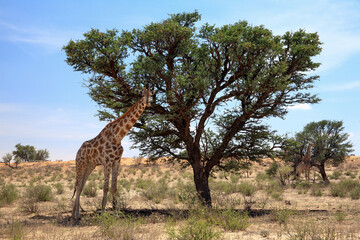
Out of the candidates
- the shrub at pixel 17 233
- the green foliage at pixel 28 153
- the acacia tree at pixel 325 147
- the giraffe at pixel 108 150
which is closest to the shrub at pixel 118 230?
the shrub at pixel 17 233

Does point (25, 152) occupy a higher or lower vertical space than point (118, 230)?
higher

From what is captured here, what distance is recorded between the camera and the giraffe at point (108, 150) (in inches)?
429

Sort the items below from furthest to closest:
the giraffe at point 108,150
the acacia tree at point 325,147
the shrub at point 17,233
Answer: the acacia tree at point 325,147 → the giraffe at point 108,150 → the shrub at point 17,233

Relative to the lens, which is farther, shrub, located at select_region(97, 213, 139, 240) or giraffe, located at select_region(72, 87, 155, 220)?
giraffe, located at select_region(72, 87, 155, 220)

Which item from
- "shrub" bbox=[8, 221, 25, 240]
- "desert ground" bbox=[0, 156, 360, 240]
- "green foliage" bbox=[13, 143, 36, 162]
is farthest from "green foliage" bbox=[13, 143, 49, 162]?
"shrub" bbox=[8, 221, 25, 240]

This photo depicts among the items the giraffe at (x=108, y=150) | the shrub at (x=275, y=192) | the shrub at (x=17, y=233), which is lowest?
the shrub at (x=275, y=192)

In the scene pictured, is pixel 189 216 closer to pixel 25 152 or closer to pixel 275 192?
pixel 275 192

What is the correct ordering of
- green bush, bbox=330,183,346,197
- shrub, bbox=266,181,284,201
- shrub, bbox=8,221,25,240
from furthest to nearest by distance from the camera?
green bush, bbox=330,183,346,197 < shrub, bbox=266,181,284,201 < shrub, bbox=8,221,25,240

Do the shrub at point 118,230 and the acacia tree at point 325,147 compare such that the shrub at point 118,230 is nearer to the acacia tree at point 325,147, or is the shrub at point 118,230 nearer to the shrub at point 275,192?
the shrub at point 275,192

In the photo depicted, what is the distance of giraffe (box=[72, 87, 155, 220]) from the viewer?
429 inches

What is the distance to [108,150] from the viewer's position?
36.3 ft

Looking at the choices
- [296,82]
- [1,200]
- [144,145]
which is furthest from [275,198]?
[1,200]

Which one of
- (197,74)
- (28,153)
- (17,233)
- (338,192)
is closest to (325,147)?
(338,192)

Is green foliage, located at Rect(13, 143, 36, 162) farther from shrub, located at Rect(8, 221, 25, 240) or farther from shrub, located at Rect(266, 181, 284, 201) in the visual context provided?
shrub, located at Rect(8, 221, 25, 240)
